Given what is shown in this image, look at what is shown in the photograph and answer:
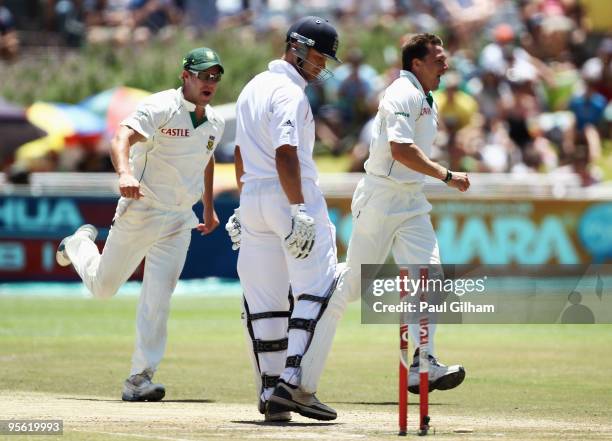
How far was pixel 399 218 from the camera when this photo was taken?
10.5 meters

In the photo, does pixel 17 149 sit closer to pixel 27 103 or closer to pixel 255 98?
pixel 27 103

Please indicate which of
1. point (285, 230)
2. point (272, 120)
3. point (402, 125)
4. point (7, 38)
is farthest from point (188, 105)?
point (7, 38)

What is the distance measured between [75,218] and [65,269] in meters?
0.76

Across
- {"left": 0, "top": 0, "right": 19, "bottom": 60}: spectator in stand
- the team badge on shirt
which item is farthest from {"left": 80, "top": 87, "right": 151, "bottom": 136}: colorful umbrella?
the team badge on shirt

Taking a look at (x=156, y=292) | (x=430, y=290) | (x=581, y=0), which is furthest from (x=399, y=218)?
(x=581, y=0)

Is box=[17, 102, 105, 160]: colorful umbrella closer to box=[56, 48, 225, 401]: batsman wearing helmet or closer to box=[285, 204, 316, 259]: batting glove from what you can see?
box=[56, 48, 225, 401]: batsman wearing helmet

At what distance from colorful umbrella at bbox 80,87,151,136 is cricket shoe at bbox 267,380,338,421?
618 inches

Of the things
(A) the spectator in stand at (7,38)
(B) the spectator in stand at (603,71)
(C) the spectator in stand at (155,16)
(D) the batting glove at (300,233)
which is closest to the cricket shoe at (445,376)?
(D) the batting glove at (300,233)

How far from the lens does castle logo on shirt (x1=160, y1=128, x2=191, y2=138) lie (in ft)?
34.0

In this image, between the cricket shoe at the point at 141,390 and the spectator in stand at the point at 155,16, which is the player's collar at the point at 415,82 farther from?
the spectator in stand at the point at 155,16

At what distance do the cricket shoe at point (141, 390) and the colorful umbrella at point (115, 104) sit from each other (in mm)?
14130

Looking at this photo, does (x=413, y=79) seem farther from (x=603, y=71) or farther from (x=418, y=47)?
(x=603, y=71)

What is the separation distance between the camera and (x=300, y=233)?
849 cm

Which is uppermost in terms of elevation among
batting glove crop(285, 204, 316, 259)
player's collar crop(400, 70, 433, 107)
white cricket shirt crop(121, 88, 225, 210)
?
player's collar crop(400, 70, 433, 107)
